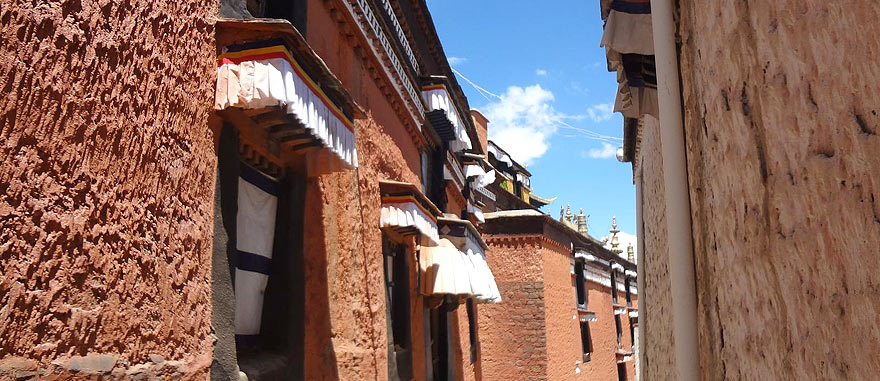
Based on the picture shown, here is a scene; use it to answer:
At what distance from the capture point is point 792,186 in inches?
41.6

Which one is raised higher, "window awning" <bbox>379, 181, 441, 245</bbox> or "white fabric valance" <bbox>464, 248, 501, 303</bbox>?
"window awning" <bbox>379, 181, 441, 245</bbox>

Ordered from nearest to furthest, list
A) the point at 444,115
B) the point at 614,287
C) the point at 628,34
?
the point at 628,34 < the point at 444,115 < the point at 614,287

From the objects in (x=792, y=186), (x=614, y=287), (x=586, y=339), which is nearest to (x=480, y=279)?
(x=792, y=186)

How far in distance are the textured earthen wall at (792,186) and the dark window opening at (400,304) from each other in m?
5.30

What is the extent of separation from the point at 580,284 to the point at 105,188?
1482cm

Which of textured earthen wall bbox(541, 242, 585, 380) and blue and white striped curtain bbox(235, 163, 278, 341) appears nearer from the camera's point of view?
blue and white striped curtain bbox(235, 163, 278, 341)

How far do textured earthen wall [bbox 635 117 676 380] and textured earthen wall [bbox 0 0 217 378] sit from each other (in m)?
2.12

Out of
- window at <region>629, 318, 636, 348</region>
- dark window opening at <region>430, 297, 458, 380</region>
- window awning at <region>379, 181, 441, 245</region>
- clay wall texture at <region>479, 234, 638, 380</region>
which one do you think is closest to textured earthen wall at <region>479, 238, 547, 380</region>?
clay wall texture at <region>479, 234, 638, 380</region>

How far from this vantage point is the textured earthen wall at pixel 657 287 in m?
3.12

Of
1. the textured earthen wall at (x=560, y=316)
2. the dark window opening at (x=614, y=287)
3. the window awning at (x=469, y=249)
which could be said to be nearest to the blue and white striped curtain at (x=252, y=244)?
the window awning at (x=469, y=249)

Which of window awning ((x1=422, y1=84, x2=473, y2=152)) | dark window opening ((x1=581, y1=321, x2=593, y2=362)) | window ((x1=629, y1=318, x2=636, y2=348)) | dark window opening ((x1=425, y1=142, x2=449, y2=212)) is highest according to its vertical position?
window awning ((x1=422, y1=84, x2=473, y2=152))

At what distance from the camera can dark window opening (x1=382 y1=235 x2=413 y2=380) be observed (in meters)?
6.68

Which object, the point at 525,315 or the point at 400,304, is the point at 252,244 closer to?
the point at 400,304

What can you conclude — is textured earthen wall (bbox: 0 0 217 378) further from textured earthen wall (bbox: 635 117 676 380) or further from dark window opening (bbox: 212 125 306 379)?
textured earthen wall (bbox: 635 117 676 380)
